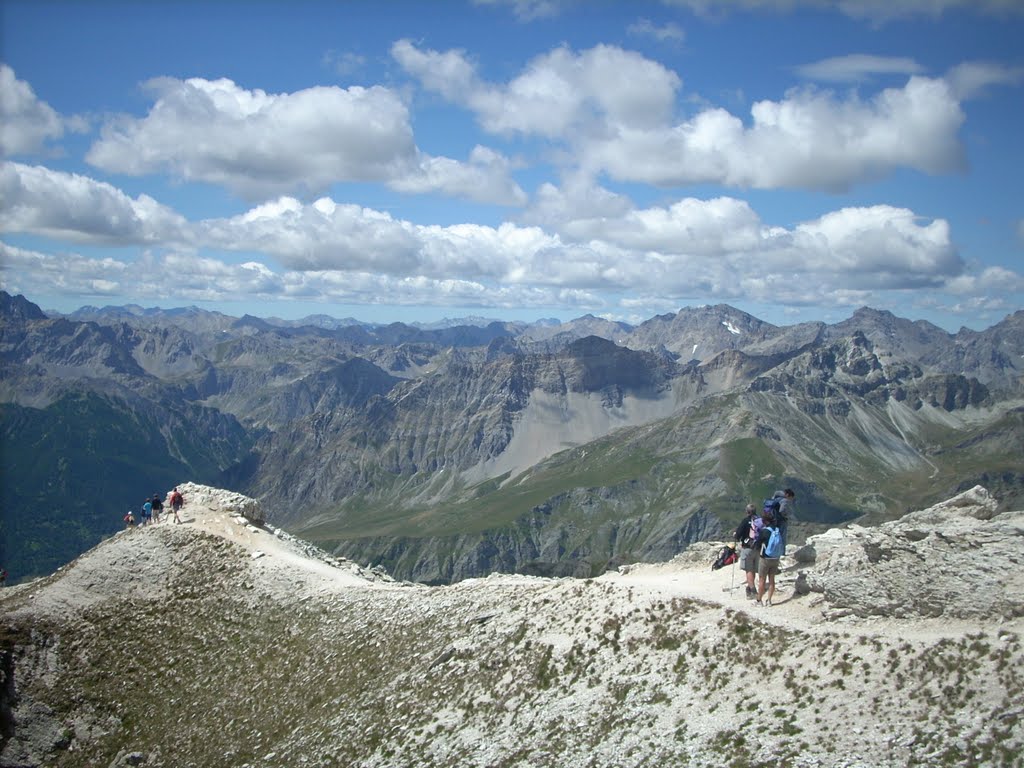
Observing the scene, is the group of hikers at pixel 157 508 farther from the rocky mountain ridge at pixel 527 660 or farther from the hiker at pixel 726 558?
the hiker at pixel 726 558

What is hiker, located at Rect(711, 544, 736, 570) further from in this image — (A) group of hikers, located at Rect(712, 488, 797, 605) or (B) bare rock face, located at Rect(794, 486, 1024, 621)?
(B) bare rock face, located at Rect(794, 486, 1024, 621)

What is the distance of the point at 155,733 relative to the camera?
46.8 m

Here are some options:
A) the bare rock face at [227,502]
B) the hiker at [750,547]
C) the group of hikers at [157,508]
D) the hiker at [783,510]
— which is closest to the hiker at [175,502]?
the group of hikers at [157,508]

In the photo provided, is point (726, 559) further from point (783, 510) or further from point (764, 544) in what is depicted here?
point (764, 544)

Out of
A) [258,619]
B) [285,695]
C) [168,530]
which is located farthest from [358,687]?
[168,530]

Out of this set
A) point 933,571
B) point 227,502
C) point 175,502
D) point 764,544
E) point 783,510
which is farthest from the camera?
point 227,502

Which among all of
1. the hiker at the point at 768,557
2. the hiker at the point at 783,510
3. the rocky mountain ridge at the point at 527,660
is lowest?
the rocky mountain ridge at the point at 527,660

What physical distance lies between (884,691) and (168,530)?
5612 cm

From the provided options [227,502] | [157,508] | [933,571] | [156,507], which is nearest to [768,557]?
[933,571]

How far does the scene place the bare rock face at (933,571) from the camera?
100 feet

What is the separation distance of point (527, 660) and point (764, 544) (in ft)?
44.7

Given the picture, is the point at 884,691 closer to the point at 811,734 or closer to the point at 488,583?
the point at 811,734

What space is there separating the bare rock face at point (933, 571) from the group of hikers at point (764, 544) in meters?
2.01

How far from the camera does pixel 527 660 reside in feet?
128
